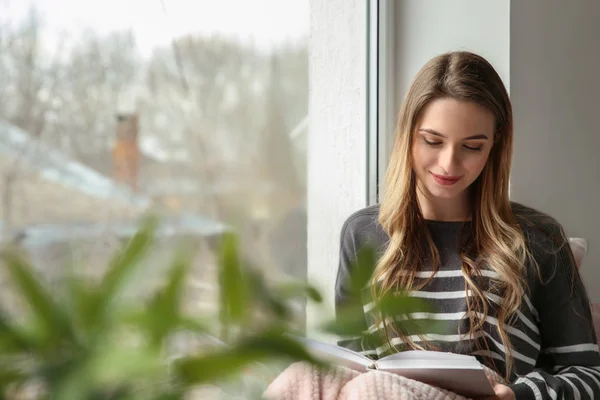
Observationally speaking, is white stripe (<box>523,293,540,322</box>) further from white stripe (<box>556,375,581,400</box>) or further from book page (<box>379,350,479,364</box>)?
book page (<box>379,350,479,364</box>)

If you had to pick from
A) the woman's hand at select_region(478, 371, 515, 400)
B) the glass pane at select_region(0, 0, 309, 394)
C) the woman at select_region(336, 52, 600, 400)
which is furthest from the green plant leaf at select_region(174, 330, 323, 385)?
the woman at select_region(336, 52, 600, 400)

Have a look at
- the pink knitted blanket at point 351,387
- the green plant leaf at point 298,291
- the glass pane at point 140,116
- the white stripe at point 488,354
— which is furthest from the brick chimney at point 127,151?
the green plant leaf at point 298,291

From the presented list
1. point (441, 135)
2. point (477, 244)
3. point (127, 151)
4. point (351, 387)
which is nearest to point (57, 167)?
point (127, 151)

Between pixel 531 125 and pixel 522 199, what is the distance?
0.67 ft

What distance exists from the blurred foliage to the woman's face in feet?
5.42

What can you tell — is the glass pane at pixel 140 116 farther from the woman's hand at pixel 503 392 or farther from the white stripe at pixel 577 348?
the white stripe at pixel 577 348

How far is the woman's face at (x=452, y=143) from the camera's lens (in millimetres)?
1853

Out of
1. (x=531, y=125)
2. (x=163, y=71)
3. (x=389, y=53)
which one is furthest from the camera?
(x=389, y=53)

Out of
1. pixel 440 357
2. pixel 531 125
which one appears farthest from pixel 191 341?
pixel 531 125

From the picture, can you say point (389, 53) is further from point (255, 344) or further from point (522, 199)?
point (255, 344)

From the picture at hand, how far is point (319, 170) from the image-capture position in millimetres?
2527

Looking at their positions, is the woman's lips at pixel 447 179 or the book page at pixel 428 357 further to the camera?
the woman's lips at pixel 447 179

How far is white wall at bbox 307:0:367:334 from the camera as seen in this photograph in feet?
8.23

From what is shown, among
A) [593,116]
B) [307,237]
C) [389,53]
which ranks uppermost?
[389,53]
